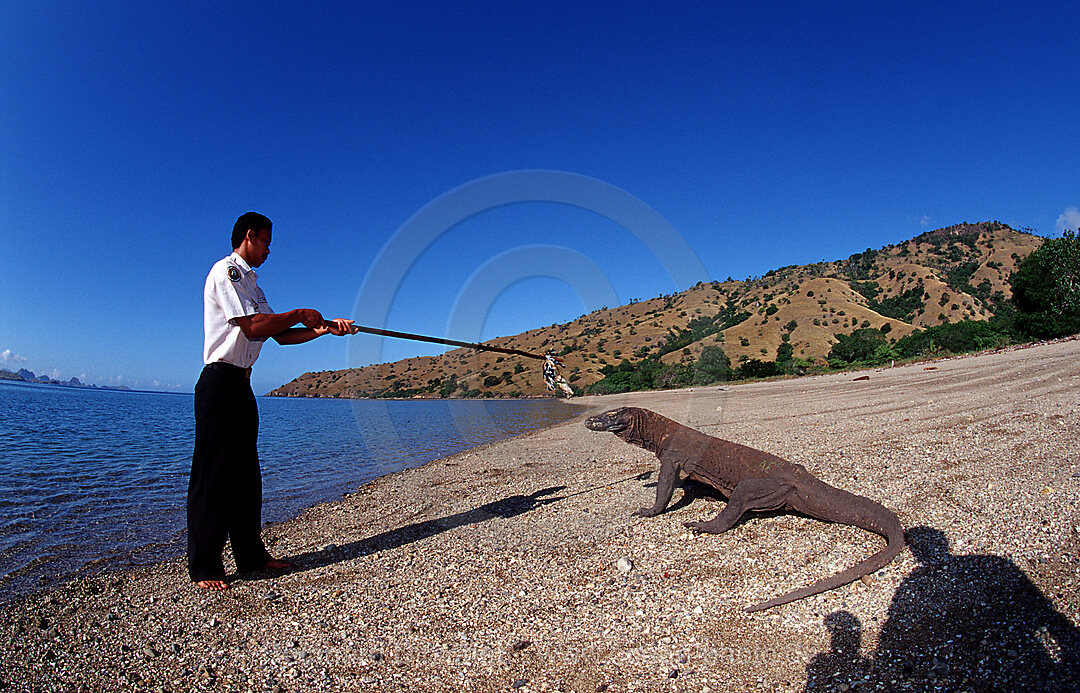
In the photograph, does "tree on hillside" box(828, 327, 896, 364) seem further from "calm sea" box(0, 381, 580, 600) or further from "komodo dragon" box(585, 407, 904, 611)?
"komodo dragon" box(585, 407, 904, 611)

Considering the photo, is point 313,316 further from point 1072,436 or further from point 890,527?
point 1072,436

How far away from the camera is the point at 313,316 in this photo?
5285mm

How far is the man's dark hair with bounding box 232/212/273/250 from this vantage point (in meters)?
5.27

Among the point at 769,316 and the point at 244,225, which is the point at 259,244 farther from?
the point at 769,316

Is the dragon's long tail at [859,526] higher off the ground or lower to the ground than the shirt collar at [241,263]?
lower

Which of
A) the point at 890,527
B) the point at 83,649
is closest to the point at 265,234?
the point at 83,649

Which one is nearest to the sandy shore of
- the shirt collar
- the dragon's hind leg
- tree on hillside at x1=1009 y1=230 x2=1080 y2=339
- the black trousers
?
the dragon's hind leg

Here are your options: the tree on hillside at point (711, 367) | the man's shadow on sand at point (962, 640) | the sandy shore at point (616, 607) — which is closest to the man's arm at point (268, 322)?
the sandy shore at point (616, 607)

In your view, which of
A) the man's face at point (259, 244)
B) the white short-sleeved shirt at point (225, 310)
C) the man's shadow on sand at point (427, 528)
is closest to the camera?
the white short-sleeved shirt at point (225, 310)

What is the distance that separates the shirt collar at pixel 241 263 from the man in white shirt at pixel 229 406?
13mm

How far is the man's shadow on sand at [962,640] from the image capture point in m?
3.23

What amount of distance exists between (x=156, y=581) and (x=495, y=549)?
3.66 m

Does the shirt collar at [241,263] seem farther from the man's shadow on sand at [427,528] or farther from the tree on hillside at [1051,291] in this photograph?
the tree on hillside at [1051,291]

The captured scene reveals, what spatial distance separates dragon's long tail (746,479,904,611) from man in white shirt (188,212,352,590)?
4.90 m
